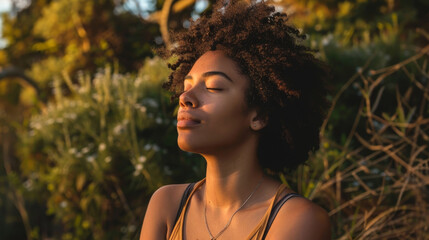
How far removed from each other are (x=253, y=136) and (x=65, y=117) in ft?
11.5

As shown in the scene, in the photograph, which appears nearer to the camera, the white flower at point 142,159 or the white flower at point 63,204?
the white flower at point 142,159

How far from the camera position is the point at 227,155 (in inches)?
70.2

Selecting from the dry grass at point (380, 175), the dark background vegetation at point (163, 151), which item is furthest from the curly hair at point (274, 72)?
the dark background vegetation at point (163, 151)

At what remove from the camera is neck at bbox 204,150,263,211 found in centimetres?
Answer: 180

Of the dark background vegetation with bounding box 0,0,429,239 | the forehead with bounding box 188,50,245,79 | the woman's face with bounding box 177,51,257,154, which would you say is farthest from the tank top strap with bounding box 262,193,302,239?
the dark background vegetation with bounding box 0,0,429,239

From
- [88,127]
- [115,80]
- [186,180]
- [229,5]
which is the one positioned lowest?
[186,180]

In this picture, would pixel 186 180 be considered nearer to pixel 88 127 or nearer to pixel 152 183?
pixel 152 183

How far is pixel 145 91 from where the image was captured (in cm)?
492

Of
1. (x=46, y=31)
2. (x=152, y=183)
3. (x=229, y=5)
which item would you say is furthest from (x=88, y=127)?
(x=46, y=31)

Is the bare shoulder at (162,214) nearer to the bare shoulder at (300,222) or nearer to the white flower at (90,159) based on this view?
the bare shoulder at (300,222)

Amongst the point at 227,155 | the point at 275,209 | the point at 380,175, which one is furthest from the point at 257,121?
the point at 380,175

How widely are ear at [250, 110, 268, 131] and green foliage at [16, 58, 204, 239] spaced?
6.98ft

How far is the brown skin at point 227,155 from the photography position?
1668mm

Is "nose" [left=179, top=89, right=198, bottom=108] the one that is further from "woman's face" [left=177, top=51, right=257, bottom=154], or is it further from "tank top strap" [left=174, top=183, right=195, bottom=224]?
"tank top strap" [left=174, top=183, right=195, bottom=224]
